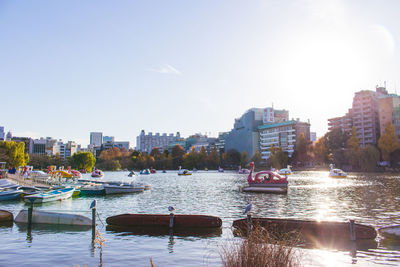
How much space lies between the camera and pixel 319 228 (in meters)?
17.0

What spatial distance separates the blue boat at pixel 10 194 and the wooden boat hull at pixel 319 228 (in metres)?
32.1

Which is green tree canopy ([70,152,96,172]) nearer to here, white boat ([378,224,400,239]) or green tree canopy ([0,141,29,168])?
green tree canopy ([0,141,29,168])

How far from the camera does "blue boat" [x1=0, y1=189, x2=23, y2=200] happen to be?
3766cm

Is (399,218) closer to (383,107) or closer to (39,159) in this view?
(383,107)

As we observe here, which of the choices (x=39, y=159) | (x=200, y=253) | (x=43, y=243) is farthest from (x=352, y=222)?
(x=39, y=159)

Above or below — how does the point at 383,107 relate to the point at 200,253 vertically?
above

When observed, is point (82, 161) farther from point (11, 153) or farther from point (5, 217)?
point (5, 217)

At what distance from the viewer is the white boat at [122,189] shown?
46.4 metres

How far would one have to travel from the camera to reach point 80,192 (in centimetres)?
4581

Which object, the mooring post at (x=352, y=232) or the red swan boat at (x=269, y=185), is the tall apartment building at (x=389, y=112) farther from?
the mooring post at (x=352, y=232)

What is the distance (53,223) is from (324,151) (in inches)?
4907

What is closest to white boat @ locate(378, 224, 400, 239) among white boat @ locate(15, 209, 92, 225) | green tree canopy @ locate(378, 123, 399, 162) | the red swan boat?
white boat @ locate(15, 209, 92, 225)

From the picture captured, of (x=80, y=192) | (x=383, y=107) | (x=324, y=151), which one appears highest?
(x=383, y=107)

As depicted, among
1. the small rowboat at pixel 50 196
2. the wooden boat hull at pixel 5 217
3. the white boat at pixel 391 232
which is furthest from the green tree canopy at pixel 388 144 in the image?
the wooden boat hull at pixel 5 217
